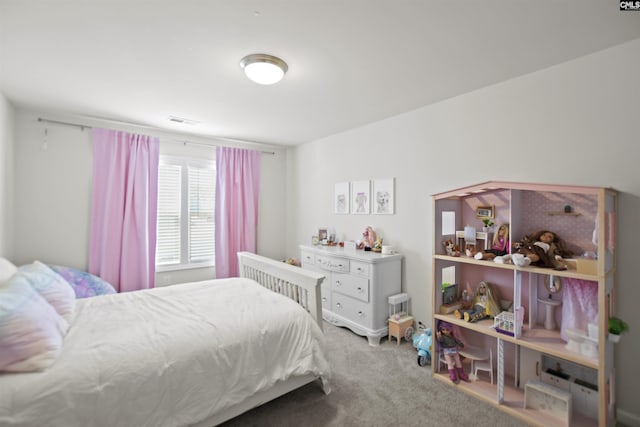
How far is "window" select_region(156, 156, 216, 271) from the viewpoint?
401cm

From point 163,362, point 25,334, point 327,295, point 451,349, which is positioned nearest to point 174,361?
point 163,362

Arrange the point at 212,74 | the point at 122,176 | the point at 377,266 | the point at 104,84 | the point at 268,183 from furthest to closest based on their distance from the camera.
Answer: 1. the point at 268,183
2. the point at 122,176
3. the point at 377,266
4. the point at 104,84
5. the point at 212,74

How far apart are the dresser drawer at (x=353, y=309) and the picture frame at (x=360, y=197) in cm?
110

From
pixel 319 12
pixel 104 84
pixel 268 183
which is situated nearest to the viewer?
pixel 319 12

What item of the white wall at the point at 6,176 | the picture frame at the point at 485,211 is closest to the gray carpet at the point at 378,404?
the picture frame at the point at 485,211

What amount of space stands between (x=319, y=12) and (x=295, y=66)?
0.63 metres

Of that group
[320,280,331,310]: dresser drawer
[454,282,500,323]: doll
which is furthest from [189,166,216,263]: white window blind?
[454,282,500,323]: doll

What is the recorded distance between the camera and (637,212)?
185 centimetres

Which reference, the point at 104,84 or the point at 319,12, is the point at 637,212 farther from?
the point at 104,84

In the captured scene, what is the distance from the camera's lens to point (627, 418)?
1.89 m

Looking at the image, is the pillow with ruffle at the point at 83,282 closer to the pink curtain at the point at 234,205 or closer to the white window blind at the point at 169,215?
the white window blind at the point at 169,215

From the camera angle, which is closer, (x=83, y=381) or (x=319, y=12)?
(x=83, y=381)

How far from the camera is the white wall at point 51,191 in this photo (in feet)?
10.4

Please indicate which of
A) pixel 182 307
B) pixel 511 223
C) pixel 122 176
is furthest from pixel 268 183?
pixel 511 223
